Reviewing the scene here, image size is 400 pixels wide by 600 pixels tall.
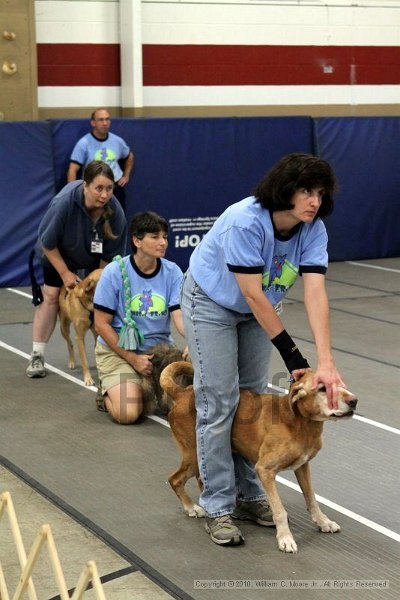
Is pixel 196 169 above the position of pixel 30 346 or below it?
above

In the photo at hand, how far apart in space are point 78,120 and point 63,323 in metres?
4.26

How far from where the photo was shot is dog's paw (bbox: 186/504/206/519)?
15.4ft

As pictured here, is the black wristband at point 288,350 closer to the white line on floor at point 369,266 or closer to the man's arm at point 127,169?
the man's arm at point 127,169

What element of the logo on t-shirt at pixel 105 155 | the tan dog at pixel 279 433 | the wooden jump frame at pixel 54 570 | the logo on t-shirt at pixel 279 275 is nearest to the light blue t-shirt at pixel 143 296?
the tan dog at pixel 279 433

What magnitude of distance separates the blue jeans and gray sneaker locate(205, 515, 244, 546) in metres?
0.03

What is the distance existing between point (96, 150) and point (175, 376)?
6282 mm

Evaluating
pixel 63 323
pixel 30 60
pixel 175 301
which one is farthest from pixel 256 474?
pixel 30 60

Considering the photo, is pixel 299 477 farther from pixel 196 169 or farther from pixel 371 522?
pixel 196 169

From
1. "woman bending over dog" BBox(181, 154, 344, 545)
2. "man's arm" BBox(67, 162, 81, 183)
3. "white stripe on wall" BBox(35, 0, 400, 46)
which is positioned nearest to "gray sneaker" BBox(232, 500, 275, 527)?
"woman bending over dog" BBox(181, 154, 344, 545)

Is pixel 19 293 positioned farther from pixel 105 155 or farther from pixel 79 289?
pixel 79 289

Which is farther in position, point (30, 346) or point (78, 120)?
point (78, 120)

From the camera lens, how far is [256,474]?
4.67 meters

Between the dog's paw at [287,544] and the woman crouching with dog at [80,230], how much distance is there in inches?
116

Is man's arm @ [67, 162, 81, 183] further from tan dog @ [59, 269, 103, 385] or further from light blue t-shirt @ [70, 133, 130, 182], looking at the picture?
tan dog @ [59, 269, 103, 385]
